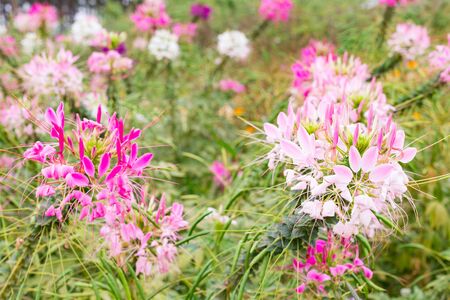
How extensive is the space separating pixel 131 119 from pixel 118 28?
3.53 metres

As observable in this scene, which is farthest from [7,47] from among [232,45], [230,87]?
[230,87]

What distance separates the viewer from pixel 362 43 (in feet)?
6.91

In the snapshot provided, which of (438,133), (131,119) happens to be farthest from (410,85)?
(131,119)

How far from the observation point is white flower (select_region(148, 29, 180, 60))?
2.01 meters

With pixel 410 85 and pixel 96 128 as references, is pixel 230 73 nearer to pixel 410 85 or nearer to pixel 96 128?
pixel 410 85

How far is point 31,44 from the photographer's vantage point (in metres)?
2.11

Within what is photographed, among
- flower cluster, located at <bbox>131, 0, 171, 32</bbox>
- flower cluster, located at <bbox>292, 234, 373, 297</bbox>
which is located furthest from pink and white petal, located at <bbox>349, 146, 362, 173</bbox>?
flower cluster, located at <bbox>131, 0, 171, 32</bbox>

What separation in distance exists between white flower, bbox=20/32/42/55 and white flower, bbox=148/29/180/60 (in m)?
0.51

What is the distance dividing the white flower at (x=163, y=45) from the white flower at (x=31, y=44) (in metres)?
0.51

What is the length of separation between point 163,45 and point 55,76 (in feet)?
2.36

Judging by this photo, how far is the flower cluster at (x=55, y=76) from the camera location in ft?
4.47

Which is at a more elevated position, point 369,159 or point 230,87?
point 230,87

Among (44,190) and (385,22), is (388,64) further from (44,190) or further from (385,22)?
(44,190)

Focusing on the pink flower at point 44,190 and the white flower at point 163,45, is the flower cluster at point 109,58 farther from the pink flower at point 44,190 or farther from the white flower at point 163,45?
the pink flower at point 44,190
